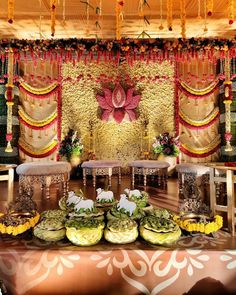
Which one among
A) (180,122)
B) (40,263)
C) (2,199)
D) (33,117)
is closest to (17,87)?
(33,117)

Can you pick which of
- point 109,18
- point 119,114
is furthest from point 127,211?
point 119,114

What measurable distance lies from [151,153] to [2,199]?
3.99 m

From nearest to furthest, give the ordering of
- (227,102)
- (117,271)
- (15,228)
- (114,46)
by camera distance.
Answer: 1. (117,271)
2. (15,228)
3. (114,46)
4. (227,102)

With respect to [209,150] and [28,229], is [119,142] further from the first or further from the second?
[28,229]

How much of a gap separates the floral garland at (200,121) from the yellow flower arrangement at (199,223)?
15.9 feet

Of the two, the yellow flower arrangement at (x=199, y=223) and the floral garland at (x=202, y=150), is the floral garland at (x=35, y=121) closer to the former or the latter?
the floral garland at (x=202, y=150)

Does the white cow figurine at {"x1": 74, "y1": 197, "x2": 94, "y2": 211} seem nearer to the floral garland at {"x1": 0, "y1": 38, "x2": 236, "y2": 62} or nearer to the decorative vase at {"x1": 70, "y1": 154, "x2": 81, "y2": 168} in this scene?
the floral garland at {"x1": 0, "y1": 38, "x2": 236, "y2": 62}

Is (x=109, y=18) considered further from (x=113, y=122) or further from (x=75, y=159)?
(x=75, y=159)

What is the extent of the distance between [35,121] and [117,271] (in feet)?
18.3

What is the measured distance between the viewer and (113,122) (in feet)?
23.2

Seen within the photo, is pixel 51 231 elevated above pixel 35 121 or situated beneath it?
situated beneath

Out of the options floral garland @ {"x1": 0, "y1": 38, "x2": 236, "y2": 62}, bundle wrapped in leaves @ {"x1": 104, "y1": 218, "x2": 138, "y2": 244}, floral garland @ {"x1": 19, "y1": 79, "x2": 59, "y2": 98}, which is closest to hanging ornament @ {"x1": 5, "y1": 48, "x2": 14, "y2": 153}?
floral garland @ {"x1": 19, "y1": 79, "x2": 59, "y2": 98}

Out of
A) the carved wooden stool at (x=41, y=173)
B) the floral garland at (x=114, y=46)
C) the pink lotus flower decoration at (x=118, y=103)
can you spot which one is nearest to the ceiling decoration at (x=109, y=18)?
the floral garland at (x=114, y=46)

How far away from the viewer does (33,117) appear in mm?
6891
